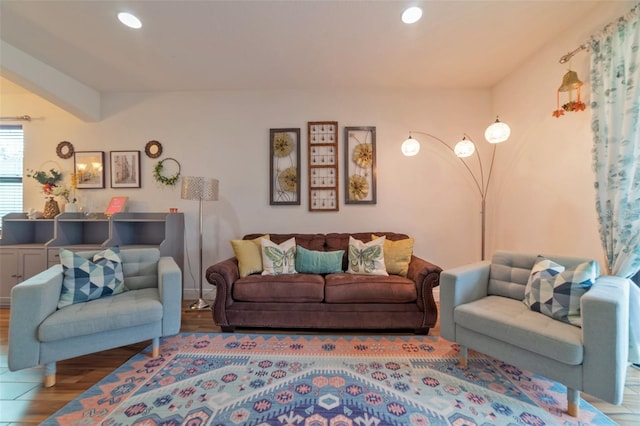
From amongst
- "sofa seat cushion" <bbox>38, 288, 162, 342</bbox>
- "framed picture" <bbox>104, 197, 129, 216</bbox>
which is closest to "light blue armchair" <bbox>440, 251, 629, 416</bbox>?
"sofa seat cushion" <bbox>38, 288, 162, 342</bbox>

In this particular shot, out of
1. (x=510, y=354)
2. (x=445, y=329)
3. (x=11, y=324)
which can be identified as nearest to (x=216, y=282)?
(x=11, y=324)

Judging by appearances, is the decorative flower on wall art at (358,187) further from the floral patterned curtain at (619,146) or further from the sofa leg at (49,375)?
the sofa leg at (49,375)

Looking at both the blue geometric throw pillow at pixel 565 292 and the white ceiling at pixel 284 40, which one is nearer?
the blue geometric throw pillow at pixel 565 292

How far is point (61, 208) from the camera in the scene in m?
3.45

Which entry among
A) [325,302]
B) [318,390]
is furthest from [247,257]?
[318,390]

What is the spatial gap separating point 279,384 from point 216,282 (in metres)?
1.12

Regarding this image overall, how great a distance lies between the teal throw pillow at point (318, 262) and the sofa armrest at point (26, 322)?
6.59 feet

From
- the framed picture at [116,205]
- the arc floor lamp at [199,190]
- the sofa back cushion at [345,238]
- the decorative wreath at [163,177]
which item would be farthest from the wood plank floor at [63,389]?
the decorative wreath at [163,177]

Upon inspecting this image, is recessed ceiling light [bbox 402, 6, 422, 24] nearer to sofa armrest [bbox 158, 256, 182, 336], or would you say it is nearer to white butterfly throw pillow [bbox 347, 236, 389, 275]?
white butterfly throw pillow [bbox 347, 236, 389, 275]

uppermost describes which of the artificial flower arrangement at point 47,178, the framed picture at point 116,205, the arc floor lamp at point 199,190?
the artificial flower arrangement at point 47,178

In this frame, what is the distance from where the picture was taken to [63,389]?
1.72m

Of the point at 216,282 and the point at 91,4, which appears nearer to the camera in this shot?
the point at 91,4

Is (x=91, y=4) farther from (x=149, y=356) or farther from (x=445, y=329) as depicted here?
(x=445, y=329)

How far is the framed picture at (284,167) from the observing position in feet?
A: 11.3
